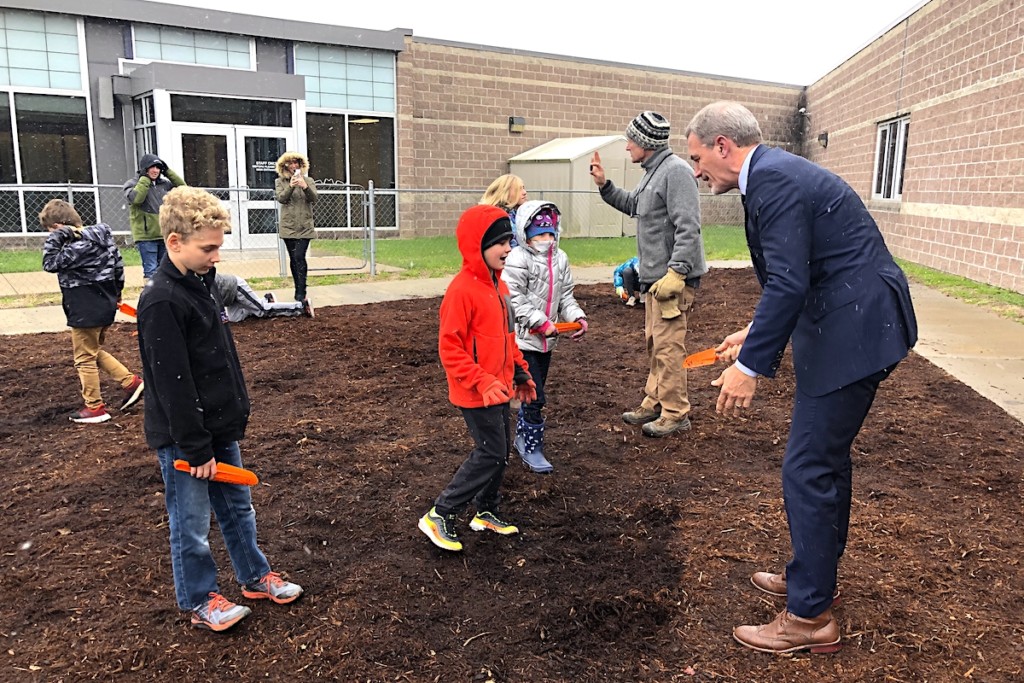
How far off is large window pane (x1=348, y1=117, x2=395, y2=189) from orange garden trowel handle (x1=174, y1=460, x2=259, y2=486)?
60.8ft

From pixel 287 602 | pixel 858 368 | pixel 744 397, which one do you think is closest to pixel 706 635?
pixel 744 397

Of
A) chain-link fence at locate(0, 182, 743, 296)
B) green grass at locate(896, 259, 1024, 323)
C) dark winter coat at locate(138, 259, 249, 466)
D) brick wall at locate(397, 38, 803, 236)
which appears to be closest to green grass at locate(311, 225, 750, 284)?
chain-link fence at locate(0, 182, 743, 296)

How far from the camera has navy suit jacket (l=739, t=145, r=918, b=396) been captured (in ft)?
8.52

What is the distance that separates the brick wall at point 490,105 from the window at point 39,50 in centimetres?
781

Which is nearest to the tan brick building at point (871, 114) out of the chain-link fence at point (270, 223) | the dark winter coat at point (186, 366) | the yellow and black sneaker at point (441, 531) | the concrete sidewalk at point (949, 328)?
the chain-link fence at point (270, 223)

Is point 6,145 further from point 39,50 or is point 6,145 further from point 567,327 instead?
point 567,327

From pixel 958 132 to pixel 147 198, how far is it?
13232 mm

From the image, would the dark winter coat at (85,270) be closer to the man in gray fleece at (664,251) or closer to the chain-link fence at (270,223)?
the man in gray fleece at (664,251)

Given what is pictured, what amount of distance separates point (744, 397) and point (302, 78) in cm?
1705

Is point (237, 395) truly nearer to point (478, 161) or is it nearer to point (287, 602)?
point (287, 602)

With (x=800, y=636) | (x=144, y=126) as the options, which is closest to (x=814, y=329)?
(x=800, y=636)

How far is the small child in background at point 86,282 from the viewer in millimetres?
5199

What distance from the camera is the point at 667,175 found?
15.8ft

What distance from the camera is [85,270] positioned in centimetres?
528
